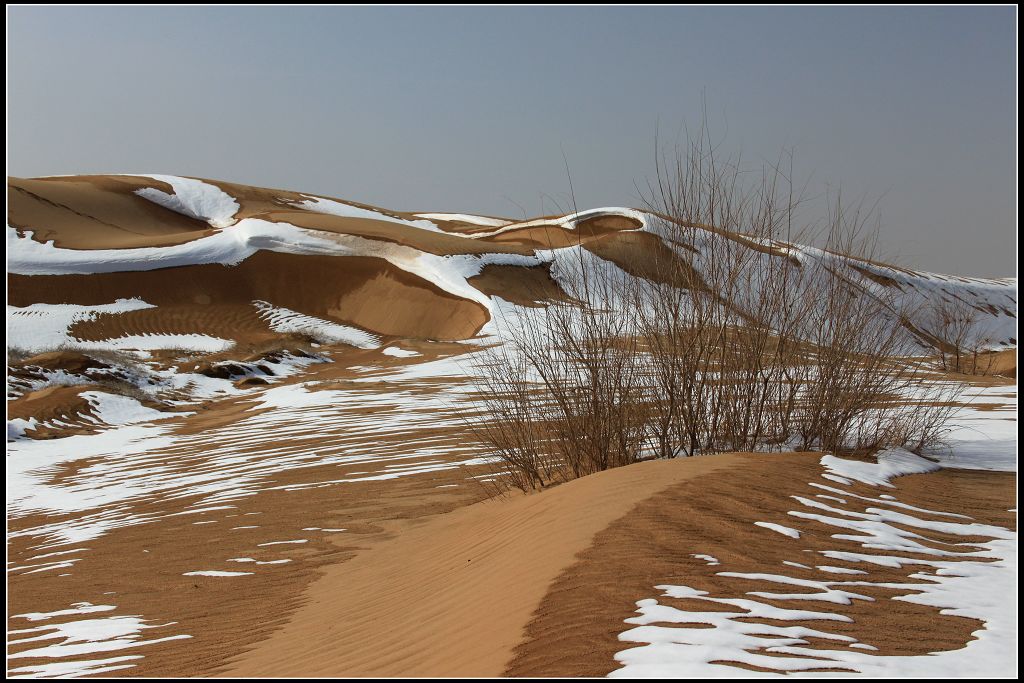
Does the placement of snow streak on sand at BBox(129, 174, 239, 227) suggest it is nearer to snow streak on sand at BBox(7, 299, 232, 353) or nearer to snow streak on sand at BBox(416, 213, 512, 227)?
snow streak on sand at BBox(416, 213, 512, 227)

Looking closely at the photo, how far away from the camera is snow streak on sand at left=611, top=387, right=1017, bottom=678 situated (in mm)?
2953

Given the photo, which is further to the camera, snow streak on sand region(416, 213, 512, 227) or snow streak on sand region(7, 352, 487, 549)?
snow streak on sand region(416, 213, 512, 227)

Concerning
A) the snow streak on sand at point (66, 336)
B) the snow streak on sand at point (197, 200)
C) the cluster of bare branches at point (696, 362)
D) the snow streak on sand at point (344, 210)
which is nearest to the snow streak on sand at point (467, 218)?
the snow streak on sand at point (344, 210)

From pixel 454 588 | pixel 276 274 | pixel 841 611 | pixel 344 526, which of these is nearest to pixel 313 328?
pixel 276 274

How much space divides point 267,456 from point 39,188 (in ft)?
157

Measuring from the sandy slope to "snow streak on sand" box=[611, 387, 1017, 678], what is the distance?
0.62 metres

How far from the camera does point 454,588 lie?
4.60 m

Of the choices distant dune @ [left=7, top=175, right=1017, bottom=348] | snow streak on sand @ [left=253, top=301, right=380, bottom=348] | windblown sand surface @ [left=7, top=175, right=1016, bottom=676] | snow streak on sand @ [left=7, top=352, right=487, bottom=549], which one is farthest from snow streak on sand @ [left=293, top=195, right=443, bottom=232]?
snow streak on sand @ [left=7, top=352, right=487, bottom=549]

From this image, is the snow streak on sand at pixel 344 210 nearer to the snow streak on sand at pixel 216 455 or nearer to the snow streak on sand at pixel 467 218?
the snow streak on sand at pixel 467 218

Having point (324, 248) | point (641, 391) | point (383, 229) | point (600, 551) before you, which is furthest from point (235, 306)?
point (600, 551)

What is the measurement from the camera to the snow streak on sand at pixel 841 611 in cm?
295

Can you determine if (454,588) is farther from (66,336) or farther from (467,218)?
(467,218)

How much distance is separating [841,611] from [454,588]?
2.04 metres

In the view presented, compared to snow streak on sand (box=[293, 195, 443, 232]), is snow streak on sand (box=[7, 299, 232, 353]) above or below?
below
